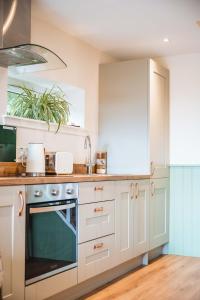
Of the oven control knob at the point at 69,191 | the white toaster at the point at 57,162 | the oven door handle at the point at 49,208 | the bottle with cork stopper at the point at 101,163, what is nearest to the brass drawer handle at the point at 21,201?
the oven door handle at the point at 49,208

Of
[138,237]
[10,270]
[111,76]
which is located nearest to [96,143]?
[111,76]

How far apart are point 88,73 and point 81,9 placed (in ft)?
3.42

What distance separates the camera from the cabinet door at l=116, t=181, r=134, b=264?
3672 mm

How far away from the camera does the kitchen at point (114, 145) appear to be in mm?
2901

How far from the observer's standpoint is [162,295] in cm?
325

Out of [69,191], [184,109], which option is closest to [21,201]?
[69,191]

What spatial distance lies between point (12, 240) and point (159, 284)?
1.64 meters

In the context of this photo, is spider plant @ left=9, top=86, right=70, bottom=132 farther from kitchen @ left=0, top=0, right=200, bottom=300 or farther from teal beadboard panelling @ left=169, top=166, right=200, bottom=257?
teal beadboard panelling @ left=169, top=166, right=200, bottom=257

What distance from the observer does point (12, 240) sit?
7.89ft

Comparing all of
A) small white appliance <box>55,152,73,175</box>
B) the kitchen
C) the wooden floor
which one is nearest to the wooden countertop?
the kitchen

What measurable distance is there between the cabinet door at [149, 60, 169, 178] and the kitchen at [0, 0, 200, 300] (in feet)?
0.07

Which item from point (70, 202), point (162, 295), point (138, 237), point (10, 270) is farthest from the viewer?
point (138, 237)

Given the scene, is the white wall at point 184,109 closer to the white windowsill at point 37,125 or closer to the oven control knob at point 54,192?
the white windowsill at point 37,125

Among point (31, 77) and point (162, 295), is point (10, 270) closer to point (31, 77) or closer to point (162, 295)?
point (162, 295)
